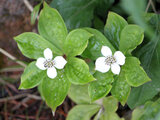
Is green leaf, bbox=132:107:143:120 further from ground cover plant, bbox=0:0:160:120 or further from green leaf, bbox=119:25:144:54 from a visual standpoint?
green leaf, bbox=119:25:144:54

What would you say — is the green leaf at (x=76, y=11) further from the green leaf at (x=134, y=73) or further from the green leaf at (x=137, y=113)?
the green leaf at (x=137, y=113)

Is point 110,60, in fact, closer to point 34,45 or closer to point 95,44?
point 95,44

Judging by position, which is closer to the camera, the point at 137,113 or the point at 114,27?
the point at 114,27

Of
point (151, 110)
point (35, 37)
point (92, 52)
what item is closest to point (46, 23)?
point (35, 37)

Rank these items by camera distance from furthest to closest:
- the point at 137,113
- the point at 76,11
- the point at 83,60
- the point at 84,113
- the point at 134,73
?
the point at 84,113 → the point at 76,11 → the point at 137,113 → the point at 83,60 → the point at 134,73

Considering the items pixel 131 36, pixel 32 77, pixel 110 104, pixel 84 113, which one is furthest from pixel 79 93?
pixel 131 36
